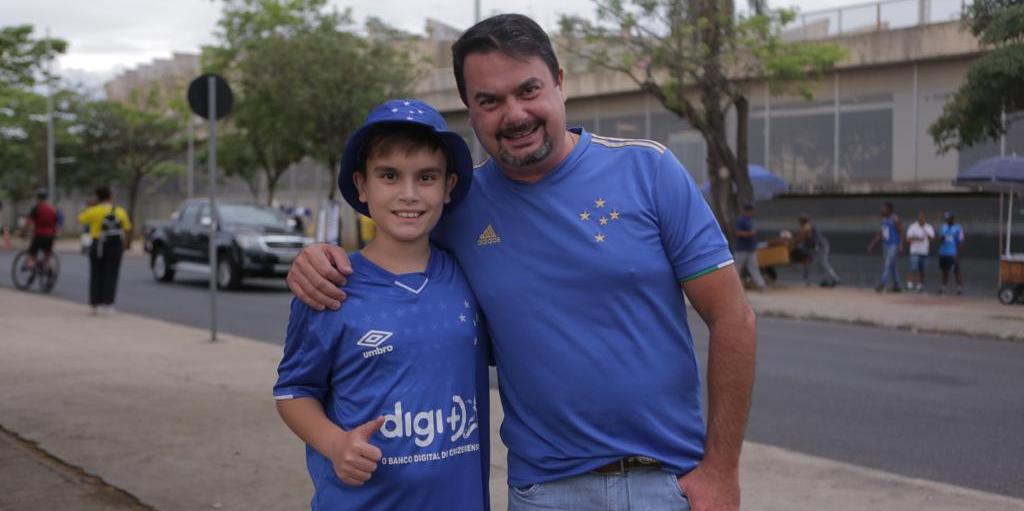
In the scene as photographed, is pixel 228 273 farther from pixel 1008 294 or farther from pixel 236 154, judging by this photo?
pixel 236 154

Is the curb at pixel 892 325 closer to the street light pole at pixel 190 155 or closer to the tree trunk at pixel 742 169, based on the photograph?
the tree trunk at pixel 742 169

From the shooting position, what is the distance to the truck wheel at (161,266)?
73.3 ft

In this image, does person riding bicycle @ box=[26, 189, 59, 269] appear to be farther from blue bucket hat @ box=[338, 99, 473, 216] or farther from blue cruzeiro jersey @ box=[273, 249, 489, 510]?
blue cruzeiro jersey @ box=[273, 249, 489, 510]

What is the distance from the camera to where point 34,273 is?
66.6 ft

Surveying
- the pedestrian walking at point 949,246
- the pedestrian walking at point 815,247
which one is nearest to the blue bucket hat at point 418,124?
the pedestrian walking at point 949,246

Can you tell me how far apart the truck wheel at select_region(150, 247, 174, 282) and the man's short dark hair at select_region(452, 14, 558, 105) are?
68.9 ft

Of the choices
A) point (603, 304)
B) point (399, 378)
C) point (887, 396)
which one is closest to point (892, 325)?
point (887, 396)

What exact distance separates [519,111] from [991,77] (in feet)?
44.8

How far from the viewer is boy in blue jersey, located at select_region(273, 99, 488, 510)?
2.32 m

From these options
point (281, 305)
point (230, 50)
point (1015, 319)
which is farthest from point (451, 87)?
point (1015, 319)

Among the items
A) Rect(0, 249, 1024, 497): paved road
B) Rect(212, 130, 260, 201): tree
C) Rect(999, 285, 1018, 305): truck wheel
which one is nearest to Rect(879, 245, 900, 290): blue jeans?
Rect(999, 285, 1018, 305): truck wheel

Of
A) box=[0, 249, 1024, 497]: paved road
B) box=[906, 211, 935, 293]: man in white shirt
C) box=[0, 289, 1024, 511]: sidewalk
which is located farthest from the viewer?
box=[906, 211, 935, 293]: man in white shirt

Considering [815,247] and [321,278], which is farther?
[815,247]

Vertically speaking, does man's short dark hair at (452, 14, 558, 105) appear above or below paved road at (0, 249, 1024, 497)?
above
